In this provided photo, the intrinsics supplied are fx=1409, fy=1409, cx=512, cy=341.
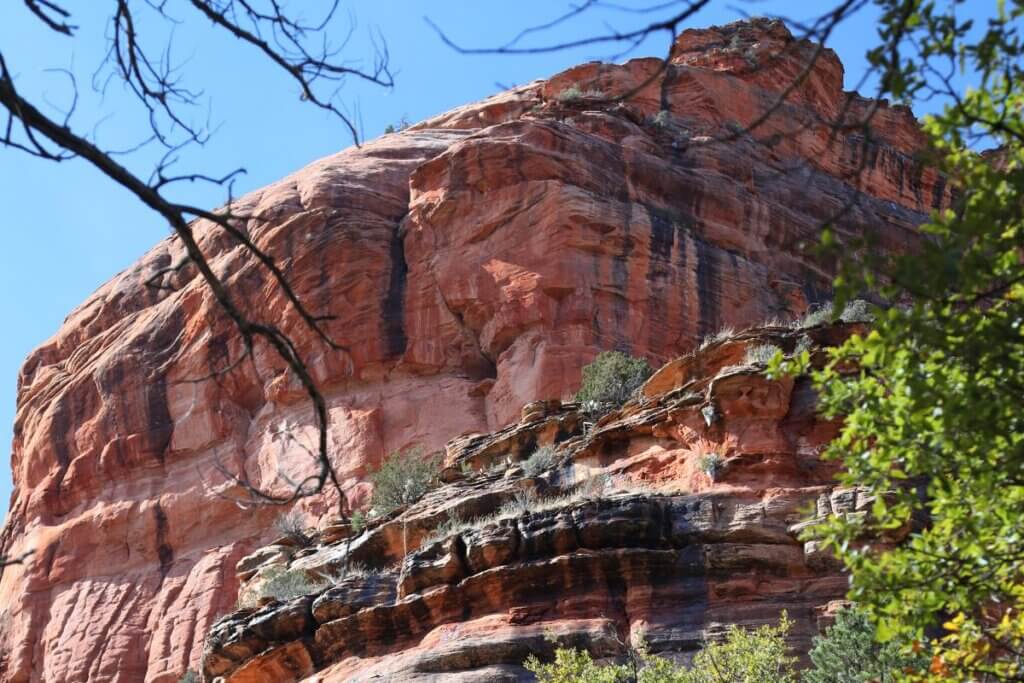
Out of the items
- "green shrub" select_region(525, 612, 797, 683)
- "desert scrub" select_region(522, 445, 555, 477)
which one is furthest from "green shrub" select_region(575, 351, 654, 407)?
"green shrub" select_region(525, 612, 797, 683)

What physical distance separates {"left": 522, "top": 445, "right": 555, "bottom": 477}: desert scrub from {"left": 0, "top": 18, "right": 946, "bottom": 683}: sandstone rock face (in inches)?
308

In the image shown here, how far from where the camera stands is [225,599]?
30797 millimetres

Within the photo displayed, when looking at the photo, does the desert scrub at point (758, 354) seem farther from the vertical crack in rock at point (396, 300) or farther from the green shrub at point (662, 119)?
the green shrub at point (662, 119)

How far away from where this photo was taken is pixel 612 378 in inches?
1016

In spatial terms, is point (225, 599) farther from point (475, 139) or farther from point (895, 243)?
point (895, 243)

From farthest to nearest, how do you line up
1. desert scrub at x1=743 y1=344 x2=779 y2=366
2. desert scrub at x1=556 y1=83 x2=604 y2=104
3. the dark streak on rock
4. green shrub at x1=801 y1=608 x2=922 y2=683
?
desert scrub at x1=556 y1=83 x2=604 y2=104, the dark streak on rock, desert scrub at x1=743 y1=344 x2=779 y2=366, green shrub at x1=801 y1=608 x2=922 y2=683

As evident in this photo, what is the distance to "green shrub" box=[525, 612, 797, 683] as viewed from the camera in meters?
13.8

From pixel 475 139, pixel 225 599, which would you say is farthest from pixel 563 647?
pixel 475 139

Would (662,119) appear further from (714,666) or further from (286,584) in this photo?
(714,666)

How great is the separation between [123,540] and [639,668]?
21056 millimetres

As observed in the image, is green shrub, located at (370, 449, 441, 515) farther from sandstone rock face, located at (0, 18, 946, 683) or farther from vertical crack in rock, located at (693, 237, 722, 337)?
vertical crack in rock, located at (693, 237, 722, 337)

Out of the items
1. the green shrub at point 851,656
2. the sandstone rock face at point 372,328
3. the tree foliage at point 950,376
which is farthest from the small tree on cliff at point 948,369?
the sandstone rock face at point 372,328

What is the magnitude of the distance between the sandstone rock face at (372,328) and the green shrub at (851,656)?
15112 mm

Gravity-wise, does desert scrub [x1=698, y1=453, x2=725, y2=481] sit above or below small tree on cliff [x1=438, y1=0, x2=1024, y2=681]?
above
